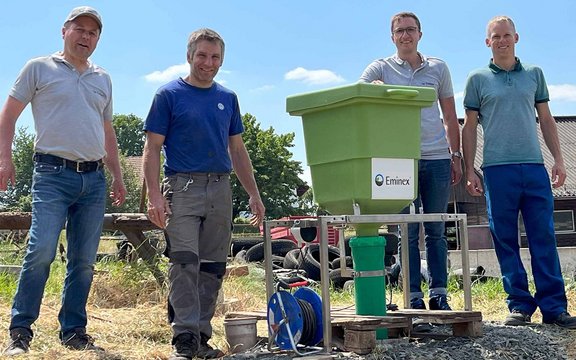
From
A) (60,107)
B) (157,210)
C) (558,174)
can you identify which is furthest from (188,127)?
(558,174)

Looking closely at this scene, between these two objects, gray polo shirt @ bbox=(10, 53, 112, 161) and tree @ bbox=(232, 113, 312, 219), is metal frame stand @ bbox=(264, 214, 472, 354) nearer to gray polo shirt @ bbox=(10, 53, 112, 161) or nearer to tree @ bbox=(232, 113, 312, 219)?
gray polo shirt @ bbox=(10, 53, 112, 161)

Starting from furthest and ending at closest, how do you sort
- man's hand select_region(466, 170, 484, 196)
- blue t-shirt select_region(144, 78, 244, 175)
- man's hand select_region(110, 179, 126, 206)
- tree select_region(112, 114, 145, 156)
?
tree select_region(112, 114, 145, 156) < man's hand select_region(466, 170, 484, 196) < man's hand select_region(110, 179, 126, 206) < blue t-shirt select_region(144, 78, 244, 175)

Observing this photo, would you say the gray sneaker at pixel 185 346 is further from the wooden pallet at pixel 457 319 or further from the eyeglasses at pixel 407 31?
the eyeglasses at pixel 407 31

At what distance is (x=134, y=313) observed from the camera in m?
5.65

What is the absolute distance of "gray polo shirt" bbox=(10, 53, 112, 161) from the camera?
4.18 m

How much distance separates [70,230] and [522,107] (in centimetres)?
311

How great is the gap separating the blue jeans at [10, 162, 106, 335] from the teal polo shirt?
2.65 m

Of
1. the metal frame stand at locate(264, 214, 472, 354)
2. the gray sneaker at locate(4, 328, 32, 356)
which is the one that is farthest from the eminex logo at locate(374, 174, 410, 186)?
the gray sneaker at locate(4, 328, 32, 356)

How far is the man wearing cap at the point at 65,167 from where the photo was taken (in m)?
4.04

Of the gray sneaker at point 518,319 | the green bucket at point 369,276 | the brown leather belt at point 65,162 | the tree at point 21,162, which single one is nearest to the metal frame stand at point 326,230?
the green bucket at point 369,276

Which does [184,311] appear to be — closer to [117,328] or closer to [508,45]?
[117,328]

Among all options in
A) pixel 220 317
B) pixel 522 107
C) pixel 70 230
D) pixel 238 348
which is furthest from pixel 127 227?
pixel 522 107

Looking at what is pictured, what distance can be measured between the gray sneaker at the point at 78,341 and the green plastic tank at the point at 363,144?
1585 mm

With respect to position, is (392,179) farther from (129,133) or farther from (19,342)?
(129,133)
